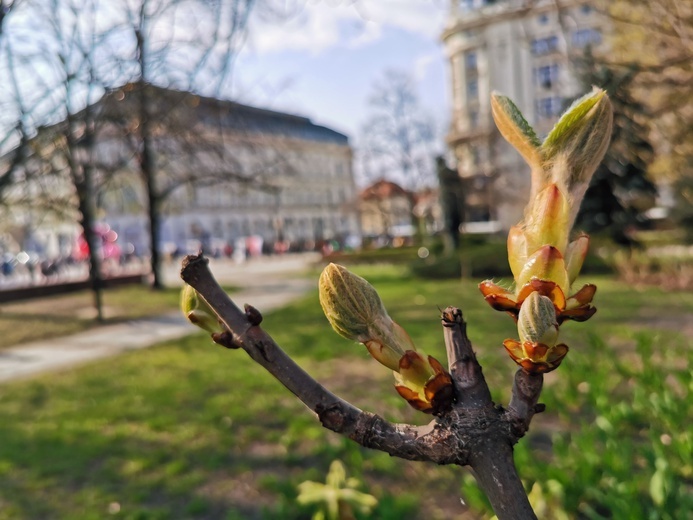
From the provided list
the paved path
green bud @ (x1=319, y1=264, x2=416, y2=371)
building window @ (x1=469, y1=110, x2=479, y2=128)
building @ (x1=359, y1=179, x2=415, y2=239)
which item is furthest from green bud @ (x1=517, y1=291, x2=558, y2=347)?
building window @ (x1=469, y1=110, x2=479, y2=128)

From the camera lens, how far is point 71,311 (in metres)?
14.7

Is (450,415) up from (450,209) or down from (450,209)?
down

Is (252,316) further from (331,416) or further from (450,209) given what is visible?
(450,209)

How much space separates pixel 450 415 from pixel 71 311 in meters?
15.8

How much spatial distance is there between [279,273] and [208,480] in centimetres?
2014

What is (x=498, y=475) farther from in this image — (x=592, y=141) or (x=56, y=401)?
(x=56, y=401)

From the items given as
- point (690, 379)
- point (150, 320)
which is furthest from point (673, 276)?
point (150, 320)

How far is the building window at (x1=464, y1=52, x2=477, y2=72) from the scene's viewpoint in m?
46.2

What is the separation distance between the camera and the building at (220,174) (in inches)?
541

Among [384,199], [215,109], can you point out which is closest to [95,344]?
[215,109]

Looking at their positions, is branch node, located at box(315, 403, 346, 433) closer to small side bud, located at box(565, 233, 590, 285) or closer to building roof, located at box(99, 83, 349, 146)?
small side bud, located at box(565, 233, 590, 285)

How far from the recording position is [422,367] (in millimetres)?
608

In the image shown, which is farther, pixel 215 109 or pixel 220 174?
pixel 220 174

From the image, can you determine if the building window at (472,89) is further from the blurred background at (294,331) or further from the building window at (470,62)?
the blurred background at (294,331)
